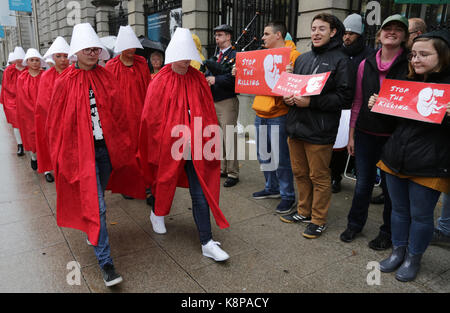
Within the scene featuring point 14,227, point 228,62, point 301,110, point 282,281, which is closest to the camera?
point 282,281

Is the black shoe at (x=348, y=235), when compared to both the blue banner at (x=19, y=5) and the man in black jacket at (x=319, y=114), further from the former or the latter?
the blue banner at (x=19, y=5)

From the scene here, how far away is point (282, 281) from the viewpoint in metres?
2.93

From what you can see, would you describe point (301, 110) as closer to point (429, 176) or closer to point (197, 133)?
point (197, 133)

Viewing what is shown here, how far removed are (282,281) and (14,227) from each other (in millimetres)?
3094

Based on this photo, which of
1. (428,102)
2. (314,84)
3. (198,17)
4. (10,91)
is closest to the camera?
(428,102)

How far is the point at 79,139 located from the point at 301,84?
220 centimetres

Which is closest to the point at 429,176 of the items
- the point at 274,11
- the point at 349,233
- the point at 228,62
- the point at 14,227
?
the point at 349,233

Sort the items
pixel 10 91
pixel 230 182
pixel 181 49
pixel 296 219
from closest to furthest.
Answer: pixel 181 49
pixel 296 219
pixel 230 182
pixel 10 91

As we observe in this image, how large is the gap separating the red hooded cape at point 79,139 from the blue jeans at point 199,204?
0.69 metres

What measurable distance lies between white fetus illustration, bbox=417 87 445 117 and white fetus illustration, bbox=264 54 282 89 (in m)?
1.82

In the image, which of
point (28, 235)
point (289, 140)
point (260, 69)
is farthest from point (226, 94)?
point (28, 235)

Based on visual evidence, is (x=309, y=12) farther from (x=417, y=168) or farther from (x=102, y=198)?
(x=102, y=198)

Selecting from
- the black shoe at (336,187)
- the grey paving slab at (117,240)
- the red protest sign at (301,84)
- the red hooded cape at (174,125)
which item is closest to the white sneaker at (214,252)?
the red hooded cape at (174,125)

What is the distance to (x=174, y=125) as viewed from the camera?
3236 millimetres
